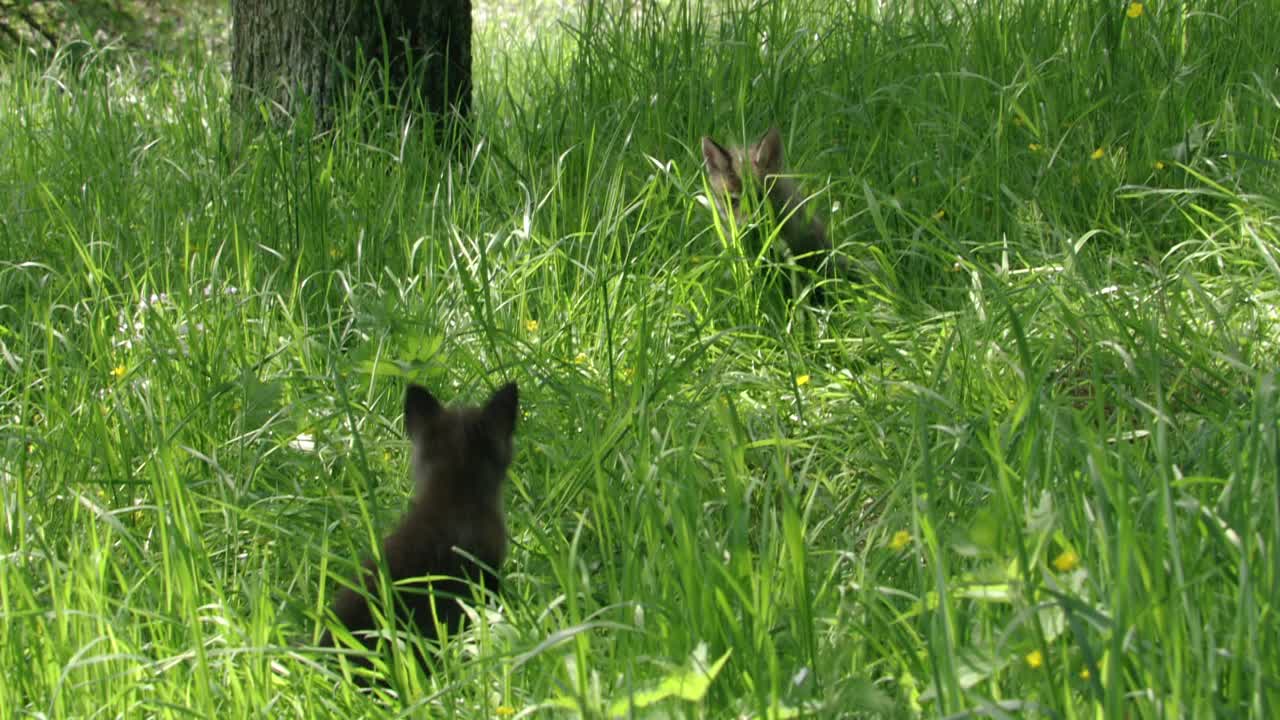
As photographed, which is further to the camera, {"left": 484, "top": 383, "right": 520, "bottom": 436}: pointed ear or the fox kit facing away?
{"left": 484, "top": 383, "right": 520, "bottom": 436}: pointed ear

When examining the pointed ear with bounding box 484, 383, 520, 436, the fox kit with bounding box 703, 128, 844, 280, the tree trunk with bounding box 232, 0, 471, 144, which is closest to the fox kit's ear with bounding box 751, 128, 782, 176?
the fox kit with bounding box 703, 128, 844, 280

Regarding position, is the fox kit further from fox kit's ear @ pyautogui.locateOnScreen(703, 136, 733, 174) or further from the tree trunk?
the tree trunk

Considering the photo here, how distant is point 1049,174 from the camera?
4.31 meters

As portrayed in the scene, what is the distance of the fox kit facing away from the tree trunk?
7.92 ft

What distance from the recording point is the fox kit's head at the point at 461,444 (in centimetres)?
271

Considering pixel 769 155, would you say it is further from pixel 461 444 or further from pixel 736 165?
pixel 461 444

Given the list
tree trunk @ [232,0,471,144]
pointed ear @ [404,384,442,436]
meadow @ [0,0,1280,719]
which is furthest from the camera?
tree trunk @ [232,0,471,144]

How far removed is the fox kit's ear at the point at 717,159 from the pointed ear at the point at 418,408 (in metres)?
1.96

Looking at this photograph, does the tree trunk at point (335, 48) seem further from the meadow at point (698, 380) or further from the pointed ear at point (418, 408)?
the pointed ear at point (418, 408)

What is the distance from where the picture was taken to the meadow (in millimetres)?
1974

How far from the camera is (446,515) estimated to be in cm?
266

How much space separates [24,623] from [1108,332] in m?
2.36

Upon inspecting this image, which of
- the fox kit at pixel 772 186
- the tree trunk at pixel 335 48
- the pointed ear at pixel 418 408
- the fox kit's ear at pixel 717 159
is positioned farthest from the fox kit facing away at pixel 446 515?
the tree trunk at pixel 335 48

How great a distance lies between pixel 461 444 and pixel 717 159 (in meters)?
2.05
